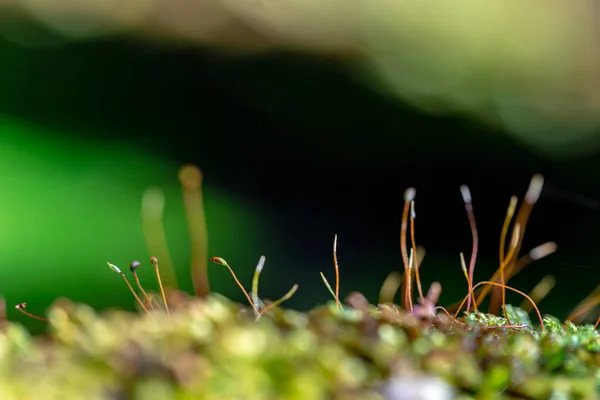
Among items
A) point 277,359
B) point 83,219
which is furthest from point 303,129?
point 277,359

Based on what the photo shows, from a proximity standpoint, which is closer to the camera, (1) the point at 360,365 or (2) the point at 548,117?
(1) the point at 360,365

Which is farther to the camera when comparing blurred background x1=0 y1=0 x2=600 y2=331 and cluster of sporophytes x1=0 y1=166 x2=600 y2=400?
blurred background x1=0 y1=0 x2=600 y2=331

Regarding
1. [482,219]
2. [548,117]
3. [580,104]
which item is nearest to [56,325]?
[482,219]

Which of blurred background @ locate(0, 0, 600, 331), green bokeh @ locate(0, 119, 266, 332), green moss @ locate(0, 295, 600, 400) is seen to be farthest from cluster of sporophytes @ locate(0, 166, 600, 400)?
blurred background @ locate(0, 0, 600, 331)

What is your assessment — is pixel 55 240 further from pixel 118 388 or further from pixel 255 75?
pixel 118 388

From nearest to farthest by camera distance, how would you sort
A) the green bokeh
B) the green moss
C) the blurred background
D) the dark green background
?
1. the green moss
2. the green bokeh
3. the dark green background
4. the blurred background

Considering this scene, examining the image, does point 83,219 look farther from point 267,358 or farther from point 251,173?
point 267,358

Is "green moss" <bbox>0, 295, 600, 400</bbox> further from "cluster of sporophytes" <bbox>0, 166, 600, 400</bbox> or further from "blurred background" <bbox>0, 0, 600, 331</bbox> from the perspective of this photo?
"blurred background" <bbox>0, 0, 600, 331</bbox>

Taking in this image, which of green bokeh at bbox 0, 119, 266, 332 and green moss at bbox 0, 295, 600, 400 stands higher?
green moss at bbox 0, 295, 600, 400
